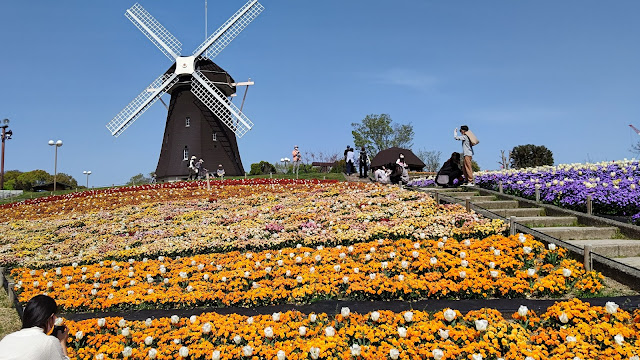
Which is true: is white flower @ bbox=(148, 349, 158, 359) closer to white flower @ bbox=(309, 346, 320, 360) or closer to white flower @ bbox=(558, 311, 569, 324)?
white flower @ bbox=(309, 346, 320, 360)

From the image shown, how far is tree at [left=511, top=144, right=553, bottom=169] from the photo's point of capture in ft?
105

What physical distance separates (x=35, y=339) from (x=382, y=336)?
3188 millimetres

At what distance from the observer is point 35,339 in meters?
3.50

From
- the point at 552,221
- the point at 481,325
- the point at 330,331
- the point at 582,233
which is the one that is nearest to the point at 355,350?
the point at 330,331

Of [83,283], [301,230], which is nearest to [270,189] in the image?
[301,230]

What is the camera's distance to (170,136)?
32844 millimetres

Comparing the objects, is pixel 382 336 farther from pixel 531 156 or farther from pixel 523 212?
pixel 531 156

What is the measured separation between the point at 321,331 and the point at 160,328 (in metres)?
2.03

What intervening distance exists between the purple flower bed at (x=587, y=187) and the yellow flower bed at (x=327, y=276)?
3.69 metres

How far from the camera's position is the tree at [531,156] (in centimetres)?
3216

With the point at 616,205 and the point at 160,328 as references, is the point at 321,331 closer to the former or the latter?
the point at 160,328

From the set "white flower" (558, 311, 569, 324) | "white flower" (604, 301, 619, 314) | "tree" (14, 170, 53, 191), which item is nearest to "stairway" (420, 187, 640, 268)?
"white flower" (604, 301, 619, 314)

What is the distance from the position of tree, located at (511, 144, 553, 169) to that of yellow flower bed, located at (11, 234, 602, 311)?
2714 cm

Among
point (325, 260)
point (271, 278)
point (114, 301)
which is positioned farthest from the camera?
point (325, 260)
